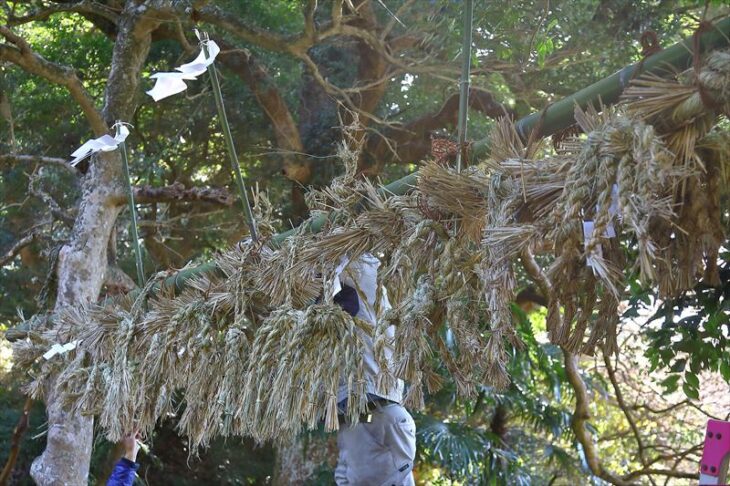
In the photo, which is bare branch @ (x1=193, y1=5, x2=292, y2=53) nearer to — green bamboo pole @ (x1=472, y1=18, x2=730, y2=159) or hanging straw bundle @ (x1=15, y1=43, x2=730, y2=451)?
hanging straw bundle @ (x1=15, y1=43, x2=730, y2=451)

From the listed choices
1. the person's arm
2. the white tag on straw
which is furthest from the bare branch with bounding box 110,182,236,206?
the white tag on straw

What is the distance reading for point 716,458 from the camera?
118cm

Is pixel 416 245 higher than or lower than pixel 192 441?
higher

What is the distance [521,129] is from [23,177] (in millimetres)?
5249

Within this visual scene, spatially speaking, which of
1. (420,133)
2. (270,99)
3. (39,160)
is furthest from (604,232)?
(270,99)

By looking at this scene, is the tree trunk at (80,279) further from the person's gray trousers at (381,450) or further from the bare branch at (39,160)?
the person's gray trousers at (381,450)

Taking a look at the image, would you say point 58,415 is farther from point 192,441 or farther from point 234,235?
point 234,235

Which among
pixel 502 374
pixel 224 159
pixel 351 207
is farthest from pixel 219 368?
pixel 224 159

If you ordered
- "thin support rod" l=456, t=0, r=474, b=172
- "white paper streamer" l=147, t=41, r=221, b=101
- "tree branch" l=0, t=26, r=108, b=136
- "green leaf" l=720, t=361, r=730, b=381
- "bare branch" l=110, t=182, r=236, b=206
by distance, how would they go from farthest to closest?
"tree branch" l=0, t=26, r=108, b=136 < "bare branch" l=110, t=182, r=236, b=206 < "green leaf" l=720, t=361, r=730, b=381 < "white paper streamer" l=147, t=41, r=221, b=101 < "thin support rod" l=456, t=0, r=474, b=172

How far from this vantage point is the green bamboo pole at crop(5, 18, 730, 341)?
1202mm

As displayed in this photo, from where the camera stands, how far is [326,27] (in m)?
4.16

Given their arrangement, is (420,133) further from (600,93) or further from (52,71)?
(600,93)

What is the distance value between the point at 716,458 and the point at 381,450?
83 centimetres

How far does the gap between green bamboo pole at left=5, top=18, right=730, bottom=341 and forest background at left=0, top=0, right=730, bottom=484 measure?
75cm
